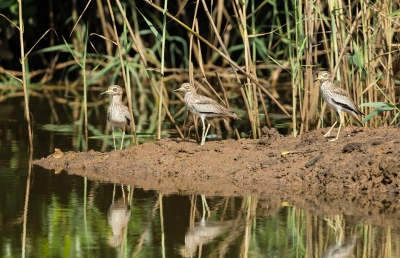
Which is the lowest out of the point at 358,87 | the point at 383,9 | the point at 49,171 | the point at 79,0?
the point at 49,171

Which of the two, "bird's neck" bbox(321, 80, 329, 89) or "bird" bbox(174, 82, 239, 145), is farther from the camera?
"bird" bbox(174, 82, 239, 145)

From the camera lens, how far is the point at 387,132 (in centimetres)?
827

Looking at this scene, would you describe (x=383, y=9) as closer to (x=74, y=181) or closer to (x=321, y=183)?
(x=321, y=183)

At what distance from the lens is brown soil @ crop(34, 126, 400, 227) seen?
7359mm

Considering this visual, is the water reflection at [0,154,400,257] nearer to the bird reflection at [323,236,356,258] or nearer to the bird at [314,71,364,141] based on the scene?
the bird reflection at [323,236,356,258]

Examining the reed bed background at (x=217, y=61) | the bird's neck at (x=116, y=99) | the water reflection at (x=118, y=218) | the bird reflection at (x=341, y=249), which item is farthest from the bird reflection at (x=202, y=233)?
the bird's neck at (x=116, y=99)

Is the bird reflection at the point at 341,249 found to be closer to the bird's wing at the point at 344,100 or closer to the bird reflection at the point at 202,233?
the bird reflection at the point at 202,233

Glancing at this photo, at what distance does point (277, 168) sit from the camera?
26.3ft

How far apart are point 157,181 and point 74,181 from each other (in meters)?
0.83

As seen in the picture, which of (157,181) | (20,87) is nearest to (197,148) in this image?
(157,181)

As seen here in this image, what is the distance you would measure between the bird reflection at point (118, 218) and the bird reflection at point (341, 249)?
1.53 m

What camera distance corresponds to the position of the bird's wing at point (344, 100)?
28.1ft

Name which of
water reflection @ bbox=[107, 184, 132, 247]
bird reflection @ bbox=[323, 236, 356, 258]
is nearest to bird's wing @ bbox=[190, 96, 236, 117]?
water reflection @ bbox=[107, 184, 132, 247]

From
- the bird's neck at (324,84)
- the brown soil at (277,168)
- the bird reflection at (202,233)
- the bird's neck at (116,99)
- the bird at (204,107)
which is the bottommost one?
the bird reflection at (202,233)
